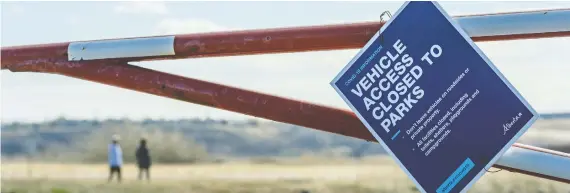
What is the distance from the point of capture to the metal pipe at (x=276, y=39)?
90.0 inches

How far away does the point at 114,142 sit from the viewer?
15492 millimetres

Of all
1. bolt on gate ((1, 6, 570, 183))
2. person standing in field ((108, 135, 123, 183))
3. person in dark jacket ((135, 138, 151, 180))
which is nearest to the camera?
bolt on gate ((1, 6, 570, 183))

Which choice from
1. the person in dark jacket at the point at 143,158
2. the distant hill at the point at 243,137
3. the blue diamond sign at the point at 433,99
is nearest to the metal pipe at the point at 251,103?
the blue diamond sign at the point at 433,99

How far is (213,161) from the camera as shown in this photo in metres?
27.4

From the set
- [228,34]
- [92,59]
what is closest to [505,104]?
[228,34]

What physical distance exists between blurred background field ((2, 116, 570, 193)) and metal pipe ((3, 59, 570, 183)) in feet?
0.37

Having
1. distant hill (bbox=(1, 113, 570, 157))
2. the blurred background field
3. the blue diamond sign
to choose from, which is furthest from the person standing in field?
the blue diamond sign

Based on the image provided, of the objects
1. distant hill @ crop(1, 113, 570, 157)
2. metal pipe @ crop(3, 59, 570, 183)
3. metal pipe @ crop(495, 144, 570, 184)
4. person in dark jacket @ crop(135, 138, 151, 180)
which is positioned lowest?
metal pipe @ crop(495, 144, 570, 184)

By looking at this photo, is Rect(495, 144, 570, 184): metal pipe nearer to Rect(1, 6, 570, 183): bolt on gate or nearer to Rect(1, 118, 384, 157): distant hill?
Rect(1, 6, 570, 183): bolt on gate

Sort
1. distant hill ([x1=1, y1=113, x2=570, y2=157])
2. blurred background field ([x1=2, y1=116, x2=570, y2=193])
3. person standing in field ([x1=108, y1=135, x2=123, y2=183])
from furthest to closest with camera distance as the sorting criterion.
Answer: distant hill ([x1=1, y1=113, x2=570, y2=157]) < person standing in field ([x1=108, y1=135, x2=123, y2=183]) < blurred background field ([x1=2, y1=116, x2=570, y2=193])

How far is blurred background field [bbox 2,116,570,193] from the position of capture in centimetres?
1190

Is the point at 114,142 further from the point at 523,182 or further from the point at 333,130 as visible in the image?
the point at 333,130

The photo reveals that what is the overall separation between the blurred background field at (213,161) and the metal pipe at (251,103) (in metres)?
0.11

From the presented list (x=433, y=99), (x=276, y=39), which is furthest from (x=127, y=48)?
(x=433, y=99)
